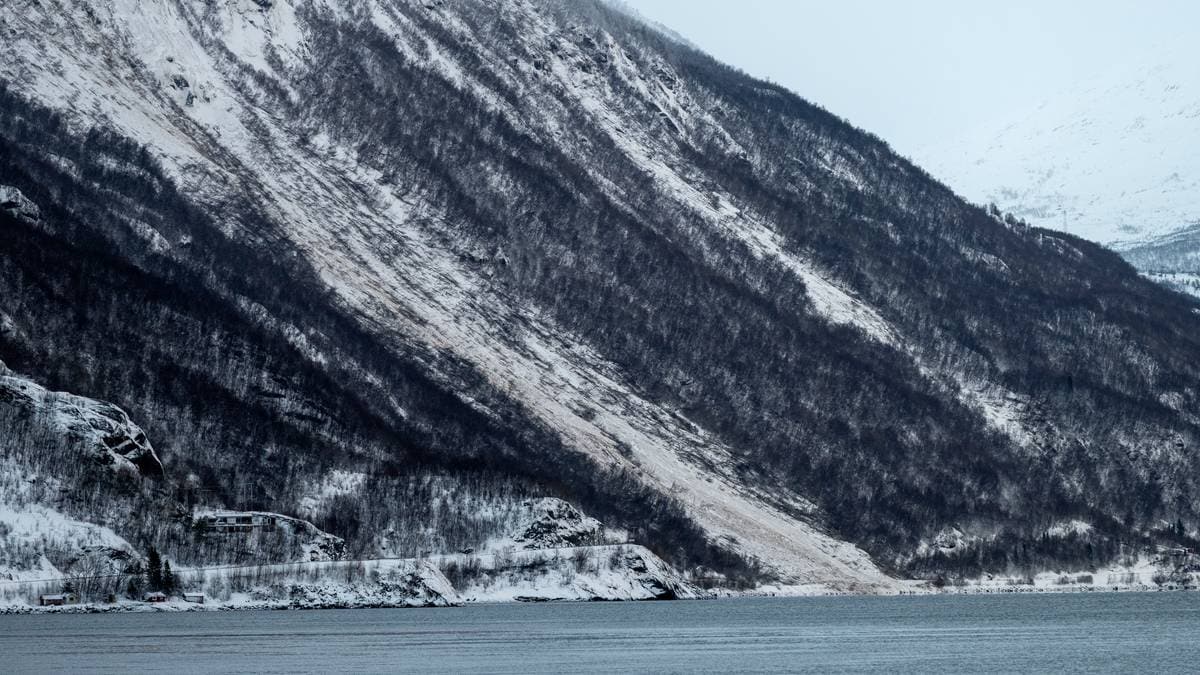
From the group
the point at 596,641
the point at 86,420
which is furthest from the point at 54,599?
the point at 596,641

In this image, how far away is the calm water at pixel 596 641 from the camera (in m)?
108

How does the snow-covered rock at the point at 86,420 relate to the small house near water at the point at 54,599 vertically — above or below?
above

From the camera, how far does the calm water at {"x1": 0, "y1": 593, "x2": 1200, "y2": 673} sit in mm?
107500

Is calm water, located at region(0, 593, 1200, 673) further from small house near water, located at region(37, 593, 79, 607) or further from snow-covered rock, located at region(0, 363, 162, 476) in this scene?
snow-covered rock, located at region(0, 363, 162, 476)

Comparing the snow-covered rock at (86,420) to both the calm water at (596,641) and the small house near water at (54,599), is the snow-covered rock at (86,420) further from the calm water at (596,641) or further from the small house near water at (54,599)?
the small house near water at (54,599)

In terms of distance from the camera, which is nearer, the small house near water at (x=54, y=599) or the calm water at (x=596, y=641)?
the calm water at (x=596, y=641)

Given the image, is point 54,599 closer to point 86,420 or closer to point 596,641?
point 86,420

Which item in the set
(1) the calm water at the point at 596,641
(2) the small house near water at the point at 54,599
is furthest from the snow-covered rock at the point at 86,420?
(2) the small house near water at the point at 54,599

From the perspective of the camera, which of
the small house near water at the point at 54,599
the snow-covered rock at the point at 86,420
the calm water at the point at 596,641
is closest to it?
the calm water at the point at 596,641

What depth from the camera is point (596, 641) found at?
133250 millimetres

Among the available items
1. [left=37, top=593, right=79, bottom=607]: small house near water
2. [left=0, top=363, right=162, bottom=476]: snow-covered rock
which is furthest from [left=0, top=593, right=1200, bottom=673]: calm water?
[left=0, top=363, right=162, bottom=476]: snow-covered rock

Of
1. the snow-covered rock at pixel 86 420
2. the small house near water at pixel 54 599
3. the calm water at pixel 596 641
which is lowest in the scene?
the calm water at pixel 596 641

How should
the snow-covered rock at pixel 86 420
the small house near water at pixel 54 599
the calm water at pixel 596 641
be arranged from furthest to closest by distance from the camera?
1. the snow-covered rock at pixel 86 420
2. the small house near water at pixel 54 599
3. the calm water at pixel 596 641

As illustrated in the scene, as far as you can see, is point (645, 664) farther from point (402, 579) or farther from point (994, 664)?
point (402, 579)
